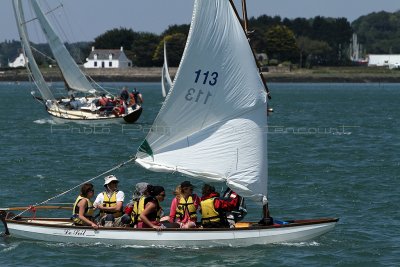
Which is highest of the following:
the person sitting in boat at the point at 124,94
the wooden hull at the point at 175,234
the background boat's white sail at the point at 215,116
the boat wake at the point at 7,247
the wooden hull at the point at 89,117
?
the background boat's white sail at the point at 215,116

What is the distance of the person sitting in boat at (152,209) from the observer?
25000 millimetres

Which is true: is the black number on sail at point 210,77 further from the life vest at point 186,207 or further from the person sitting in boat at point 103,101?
the person sitting in boat at point 103,101

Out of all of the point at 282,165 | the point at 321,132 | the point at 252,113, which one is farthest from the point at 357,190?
the point at 321,132

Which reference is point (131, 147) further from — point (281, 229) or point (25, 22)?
point (281, 229)

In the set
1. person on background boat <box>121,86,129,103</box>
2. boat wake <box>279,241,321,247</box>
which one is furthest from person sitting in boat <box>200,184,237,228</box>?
person on background boat <box>121,86,129,103</box>

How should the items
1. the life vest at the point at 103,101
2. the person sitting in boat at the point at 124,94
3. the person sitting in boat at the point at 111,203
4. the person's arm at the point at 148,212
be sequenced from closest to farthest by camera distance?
the person's arm at the point at 148,212
the person sitting in boat at the point at 111,203
the life vest at the point at 103,101
the person sitting in boat at the point at 124,94

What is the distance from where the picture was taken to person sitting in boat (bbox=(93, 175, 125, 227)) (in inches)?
1013

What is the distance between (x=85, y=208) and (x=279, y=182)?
Answer: 14.9 m

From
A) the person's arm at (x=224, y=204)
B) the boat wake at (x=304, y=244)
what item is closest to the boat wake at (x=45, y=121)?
the person's arm at (x=224, y=204)

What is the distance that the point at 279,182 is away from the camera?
39344 millimetres

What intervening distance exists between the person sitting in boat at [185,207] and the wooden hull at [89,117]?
1759 inches

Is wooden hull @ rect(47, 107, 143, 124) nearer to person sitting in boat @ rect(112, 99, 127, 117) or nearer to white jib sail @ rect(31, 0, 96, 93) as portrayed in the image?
person sitting in boat @ rect(112, 99, 127, 117)

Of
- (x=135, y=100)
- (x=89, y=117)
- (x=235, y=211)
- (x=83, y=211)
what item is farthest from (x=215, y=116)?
(x=135, y=100)

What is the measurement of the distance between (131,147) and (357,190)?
68.6 feet
